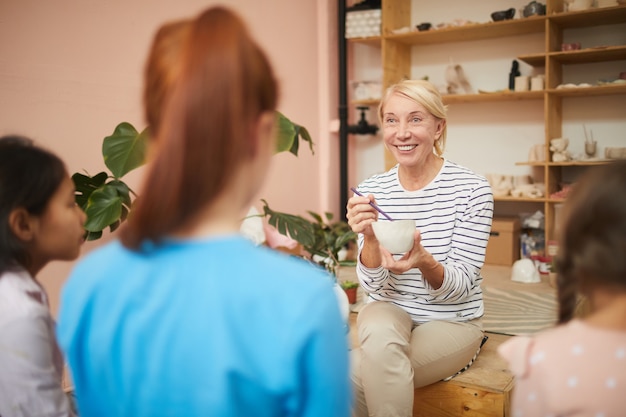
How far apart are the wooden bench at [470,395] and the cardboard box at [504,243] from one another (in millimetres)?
2096

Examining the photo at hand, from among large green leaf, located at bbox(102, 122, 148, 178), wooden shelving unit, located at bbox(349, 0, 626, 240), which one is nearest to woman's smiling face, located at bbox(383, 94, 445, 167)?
large green leaf, located at bbox(102, 122, 148, 178)

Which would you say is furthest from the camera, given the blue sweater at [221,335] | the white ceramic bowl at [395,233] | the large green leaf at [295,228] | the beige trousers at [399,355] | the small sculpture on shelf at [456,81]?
the small sculpture on shelf at [456,81]

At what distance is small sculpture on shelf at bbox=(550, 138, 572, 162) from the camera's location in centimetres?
363

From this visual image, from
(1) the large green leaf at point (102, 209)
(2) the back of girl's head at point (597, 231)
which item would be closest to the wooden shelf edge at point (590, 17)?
(1) the large green leaf at point (102, 209)

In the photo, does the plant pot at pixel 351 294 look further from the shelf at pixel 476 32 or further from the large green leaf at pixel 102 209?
the shelf at pixel 476 32

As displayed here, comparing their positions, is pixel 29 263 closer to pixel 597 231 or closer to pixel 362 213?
pixel 362 213

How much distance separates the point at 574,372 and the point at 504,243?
3.09 meters

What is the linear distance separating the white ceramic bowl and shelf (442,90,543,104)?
256 cm

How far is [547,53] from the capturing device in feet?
11.7

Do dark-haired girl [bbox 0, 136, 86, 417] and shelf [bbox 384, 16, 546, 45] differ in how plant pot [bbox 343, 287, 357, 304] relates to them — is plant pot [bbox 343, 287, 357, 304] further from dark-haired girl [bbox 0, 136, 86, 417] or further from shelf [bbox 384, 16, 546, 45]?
shelf [bbox 384, 16, 546, 45]

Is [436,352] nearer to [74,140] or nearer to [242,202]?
[242,202]

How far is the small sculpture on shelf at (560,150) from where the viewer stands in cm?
363

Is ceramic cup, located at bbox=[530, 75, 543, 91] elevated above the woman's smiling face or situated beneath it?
elevated above

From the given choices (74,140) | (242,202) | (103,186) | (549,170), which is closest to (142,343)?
(242,202)
